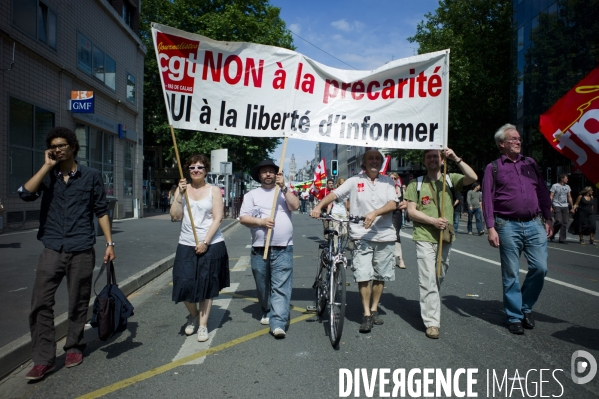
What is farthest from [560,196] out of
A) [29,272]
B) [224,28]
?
[224,28]

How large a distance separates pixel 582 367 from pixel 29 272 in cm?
754

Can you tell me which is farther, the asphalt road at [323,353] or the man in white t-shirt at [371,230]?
the man in white t-shirt at [371,230]

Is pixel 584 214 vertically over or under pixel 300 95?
under

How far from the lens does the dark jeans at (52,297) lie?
3.91m

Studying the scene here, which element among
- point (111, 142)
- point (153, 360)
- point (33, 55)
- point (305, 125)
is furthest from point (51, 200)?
point (111, 142)

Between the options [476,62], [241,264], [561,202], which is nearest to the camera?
[241,264]

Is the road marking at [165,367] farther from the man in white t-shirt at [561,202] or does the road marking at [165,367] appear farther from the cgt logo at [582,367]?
the man in white t-shirt at [561,202]

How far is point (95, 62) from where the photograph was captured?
2066 cm

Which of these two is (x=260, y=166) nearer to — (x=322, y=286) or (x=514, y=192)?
(x=322, y=286)

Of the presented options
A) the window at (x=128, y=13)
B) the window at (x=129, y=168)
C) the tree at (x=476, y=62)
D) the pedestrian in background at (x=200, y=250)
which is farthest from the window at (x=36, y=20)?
the tree at (x=476, y=62)

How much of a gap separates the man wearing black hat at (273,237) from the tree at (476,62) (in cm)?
3292

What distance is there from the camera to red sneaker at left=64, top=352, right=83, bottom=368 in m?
4.16

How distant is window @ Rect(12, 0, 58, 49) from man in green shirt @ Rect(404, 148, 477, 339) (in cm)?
1363

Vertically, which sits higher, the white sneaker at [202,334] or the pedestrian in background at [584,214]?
the pedestrian in background at [584,214]
